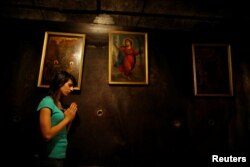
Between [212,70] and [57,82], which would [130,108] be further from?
[212,70]

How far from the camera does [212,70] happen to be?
2.94 m

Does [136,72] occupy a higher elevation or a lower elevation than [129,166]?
higher

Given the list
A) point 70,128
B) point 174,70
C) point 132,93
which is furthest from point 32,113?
point 174,70

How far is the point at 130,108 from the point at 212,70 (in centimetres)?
144

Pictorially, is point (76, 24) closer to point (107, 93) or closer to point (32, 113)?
point (107, 93)

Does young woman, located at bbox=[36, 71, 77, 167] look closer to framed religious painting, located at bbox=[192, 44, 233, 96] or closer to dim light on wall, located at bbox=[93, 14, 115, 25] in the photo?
dim light on wall, located at bbox=[93, 14, 115, 25]

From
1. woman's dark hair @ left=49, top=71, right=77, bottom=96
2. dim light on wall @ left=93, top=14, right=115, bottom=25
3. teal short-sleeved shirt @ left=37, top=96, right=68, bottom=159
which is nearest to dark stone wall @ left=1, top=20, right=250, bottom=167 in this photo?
dim light on wall @ left=93, top=14, right=115, bottom=25

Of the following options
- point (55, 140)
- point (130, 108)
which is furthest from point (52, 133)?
point (130, 108)

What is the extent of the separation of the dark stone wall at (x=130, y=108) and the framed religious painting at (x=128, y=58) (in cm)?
10

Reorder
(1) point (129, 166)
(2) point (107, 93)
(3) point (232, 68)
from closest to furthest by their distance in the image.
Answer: (1) point (129, 166)
(2) point (107, 93)
(3) point (232, 68)

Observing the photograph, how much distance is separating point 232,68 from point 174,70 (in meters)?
0.97

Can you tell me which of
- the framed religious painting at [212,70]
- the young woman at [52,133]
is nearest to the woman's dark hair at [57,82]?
the young woman at [52,133]

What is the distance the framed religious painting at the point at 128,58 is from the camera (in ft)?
9.26

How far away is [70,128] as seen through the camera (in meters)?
2.66
